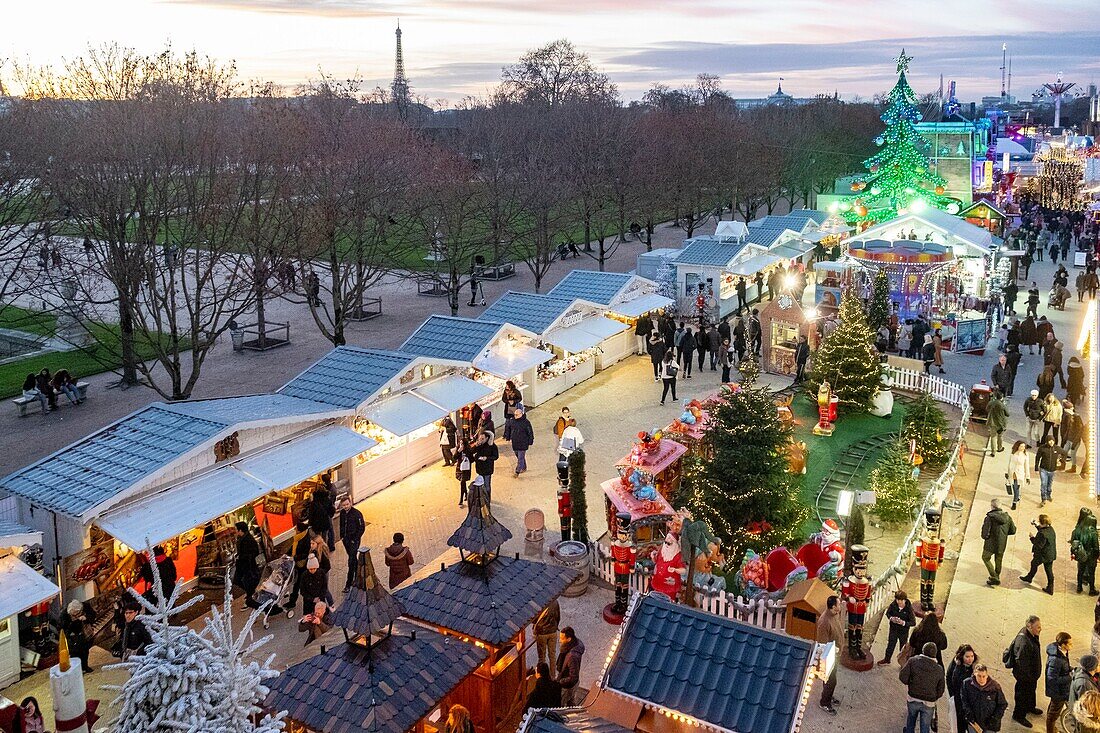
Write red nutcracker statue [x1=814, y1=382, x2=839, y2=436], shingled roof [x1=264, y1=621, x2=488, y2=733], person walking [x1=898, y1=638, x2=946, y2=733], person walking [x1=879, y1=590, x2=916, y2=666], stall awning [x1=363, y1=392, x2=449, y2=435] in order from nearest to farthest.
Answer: shingled roof [x1=264, y1=621, x2=488, y2=733], person walking [x1=898, y1=638, x2=946, y2=733], person walking [x1=879, y1=590, x2=916, y2=666], stall awning [x1=363, y1=392, x2=449, y2=435], red nutcracker statue [x1=814, y1=382, x2=839, y2=436]

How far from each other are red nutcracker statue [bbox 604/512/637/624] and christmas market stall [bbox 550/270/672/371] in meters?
10.4

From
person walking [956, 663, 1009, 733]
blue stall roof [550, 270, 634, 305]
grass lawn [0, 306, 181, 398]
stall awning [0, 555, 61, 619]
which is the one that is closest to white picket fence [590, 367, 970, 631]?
person walking [956, 663, 1009, 733]

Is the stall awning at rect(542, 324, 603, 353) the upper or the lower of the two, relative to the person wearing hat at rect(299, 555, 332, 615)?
upper

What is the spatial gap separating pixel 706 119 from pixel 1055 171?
2123 cm

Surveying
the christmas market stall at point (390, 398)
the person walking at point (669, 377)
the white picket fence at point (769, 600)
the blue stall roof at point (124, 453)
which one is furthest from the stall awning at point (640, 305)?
the blue stall roof at point (124, 453)

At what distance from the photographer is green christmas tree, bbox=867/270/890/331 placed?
24250 mm

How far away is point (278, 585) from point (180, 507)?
1636 millimetres

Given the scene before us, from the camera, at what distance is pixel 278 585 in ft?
38.2

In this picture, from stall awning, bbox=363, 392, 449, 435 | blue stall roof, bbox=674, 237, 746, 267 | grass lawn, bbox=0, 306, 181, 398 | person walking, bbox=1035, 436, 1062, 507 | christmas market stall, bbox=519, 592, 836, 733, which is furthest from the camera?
blue stall roof, bbox=674, 237, 746, 267

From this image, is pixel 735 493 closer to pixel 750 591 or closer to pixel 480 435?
pixel 750 591

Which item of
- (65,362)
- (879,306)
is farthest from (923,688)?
(65,362)

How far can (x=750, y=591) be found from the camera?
11148mm

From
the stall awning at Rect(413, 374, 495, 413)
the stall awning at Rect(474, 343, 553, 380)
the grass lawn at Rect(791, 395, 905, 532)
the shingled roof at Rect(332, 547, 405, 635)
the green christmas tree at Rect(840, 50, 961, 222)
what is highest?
the green christmas tree at Rect(840, 50, 961, 222)

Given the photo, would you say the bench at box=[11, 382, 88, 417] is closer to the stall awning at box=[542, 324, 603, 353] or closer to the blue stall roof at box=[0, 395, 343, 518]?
the blue stall roof at box=[0, 395, 343, 518]
